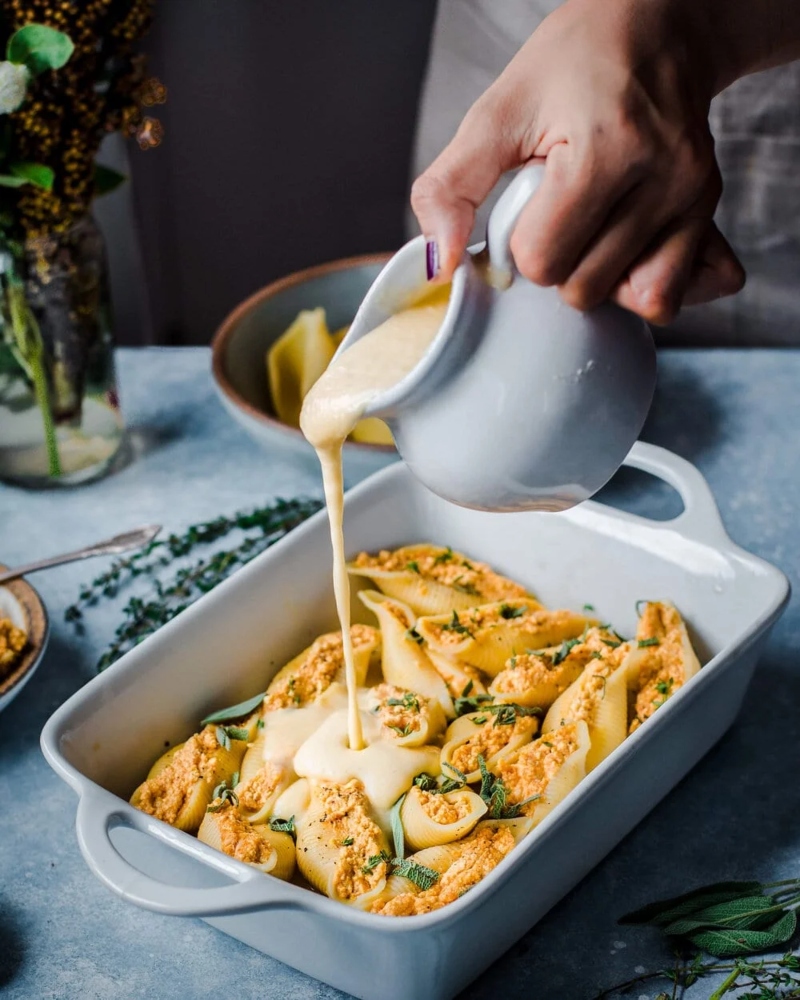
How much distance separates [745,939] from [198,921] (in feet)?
1.64

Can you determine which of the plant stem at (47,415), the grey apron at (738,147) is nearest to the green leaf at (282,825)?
the plant stem at (47,415)

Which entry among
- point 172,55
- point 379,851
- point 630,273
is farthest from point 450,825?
point 172,55

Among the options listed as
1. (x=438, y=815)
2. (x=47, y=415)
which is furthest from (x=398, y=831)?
(x=47, y=415)

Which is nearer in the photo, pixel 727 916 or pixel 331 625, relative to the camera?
pixel 727 916

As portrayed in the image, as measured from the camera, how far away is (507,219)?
894 mm

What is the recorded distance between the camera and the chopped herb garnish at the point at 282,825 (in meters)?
1.13

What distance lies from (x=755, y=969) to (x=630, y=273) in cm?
60

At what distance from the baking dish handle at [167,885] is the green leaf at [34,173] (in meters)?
0.81

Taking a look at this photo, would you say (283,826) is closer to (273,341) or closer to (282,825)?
(282,825)

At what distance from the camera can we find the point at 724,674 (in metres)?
1.15

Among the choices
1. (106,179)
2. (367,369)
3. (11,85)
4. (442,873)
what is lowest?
(442,873)

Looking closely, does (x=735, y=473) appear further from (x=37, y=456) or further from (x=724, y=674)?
(x=37, y=456)

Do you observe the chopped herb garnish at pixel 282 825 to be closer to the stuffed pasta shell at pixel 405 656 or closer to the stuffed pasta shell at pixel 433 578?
the stuffed pasta shell at pixel 405 656

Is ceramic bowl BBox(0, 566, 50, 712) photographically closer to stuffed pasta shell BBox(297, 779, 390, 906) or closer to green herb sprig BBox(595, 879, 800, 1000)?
stuffed pasta shell BBox(297, 779, 390, 906)
